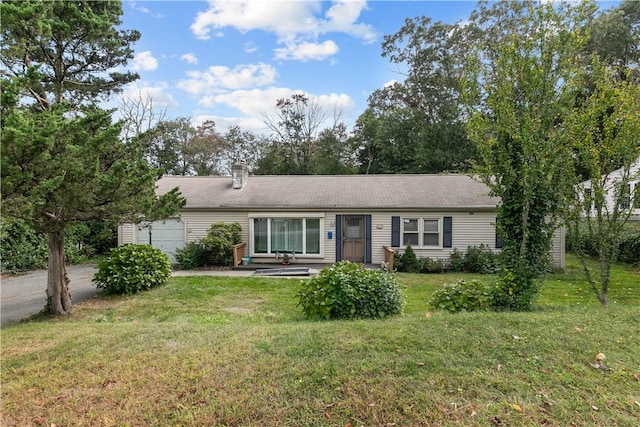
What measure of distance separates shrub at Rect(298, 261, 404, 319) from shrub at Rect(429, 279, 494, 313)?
0.71m

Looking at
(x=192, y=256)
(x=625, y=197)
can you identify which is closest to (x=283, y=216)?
(x=192, y=256)

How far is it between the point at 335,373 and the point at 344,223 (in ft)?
31.3

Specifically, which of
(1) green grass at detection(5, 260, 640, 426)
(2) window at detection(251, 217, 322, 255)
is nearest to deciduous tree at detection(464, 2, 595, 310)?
(1) green grass at detection(5, 260, 640, 426)

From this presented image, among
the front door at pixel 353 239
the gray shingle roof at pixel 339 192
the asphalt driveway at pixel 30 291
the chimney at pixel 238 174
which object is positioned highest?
the chimney at pixel 238 174

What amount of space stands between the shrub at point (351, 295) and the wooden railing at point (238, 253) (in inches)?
255

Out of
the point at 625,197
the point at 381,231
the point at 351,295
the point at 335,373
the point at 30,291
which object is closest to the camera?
the point at 335,373

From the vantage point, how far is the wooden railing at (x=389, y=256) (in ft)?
35.4

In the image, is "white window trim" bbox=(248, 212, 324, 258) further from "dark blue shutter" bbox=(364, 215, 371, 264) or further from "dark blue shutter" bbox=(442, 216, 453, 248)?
"dark blue shutter" bbox=(442, 216, 453, 248)

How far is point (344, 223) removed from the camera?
12.3 m

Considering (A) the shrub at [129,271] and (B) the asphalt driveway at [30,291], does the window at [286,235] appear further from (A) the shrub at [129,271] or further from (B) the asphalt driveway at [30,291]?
(B) the asphalt driveway at [30,291]

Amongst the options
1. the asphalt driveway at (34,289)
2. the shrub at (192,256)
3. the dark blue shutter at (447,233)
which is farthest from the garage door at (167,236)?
the dark blue shutter at (447,233)

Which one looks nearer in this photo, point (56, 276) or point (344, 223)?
point (56, 276)

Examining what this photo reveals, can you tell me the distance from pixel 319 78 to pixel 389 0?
745 centimetres

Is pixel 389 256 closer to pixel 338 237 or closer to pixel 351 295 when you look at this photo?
pixel 338 237
